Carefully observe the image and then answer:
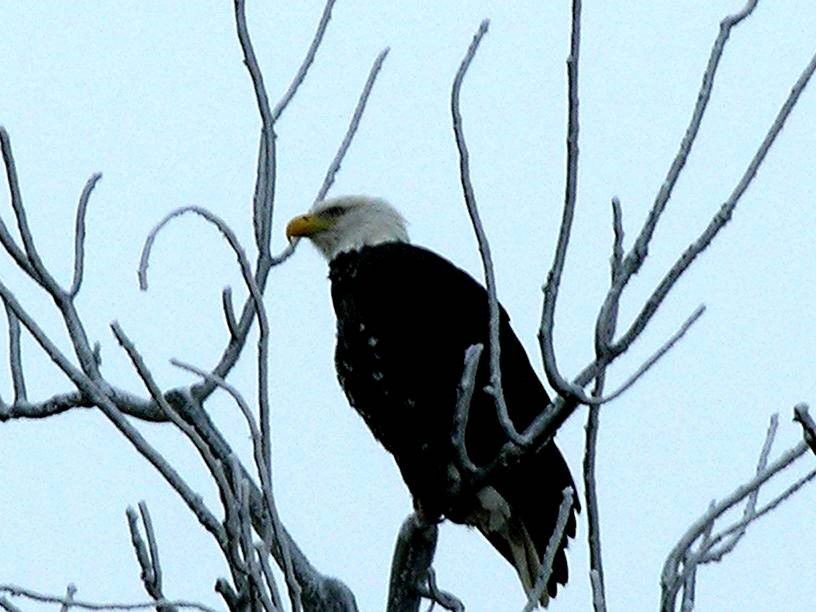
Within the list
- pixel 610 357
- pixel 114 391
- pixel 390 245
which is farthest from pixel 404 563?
pixel 390 245

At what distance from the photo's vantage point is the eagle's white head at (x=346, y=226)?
5.91 meters

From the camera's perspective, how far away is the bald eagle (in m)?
5.04

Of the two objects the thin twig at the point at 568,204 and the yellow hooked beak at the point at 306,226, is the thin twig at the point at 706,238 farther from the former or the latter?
the yellow hooked beak at the point at 306,226

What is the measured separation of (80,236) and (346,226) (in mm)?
2423

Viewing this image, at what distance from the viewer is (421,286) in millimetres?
5301

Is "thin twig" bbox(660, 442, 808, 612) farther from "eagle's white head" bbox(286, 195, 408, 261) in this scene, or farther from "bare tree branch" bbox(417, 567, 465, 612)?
"eagle's white head" bbox(286, 195, 408, 261)

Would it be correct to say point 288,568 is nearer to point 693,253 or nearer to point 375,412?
point 693,253

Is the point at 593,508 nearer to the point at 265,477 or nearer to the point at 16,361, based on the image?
Answer: the point at 265,477

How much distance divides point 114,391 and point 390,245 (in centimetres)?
206

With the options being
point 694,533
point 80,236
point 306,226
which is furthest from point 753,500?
point 306,226

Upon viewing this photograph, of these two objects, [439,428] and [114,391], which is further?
[439,428]

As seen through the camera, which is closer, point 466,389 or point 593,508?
point 593,508

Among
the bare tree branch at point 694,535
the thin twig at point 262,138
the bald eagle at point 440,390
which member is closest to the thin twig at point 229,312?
the thin twig at point 262,138

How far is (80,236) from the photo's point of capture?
362 cm
